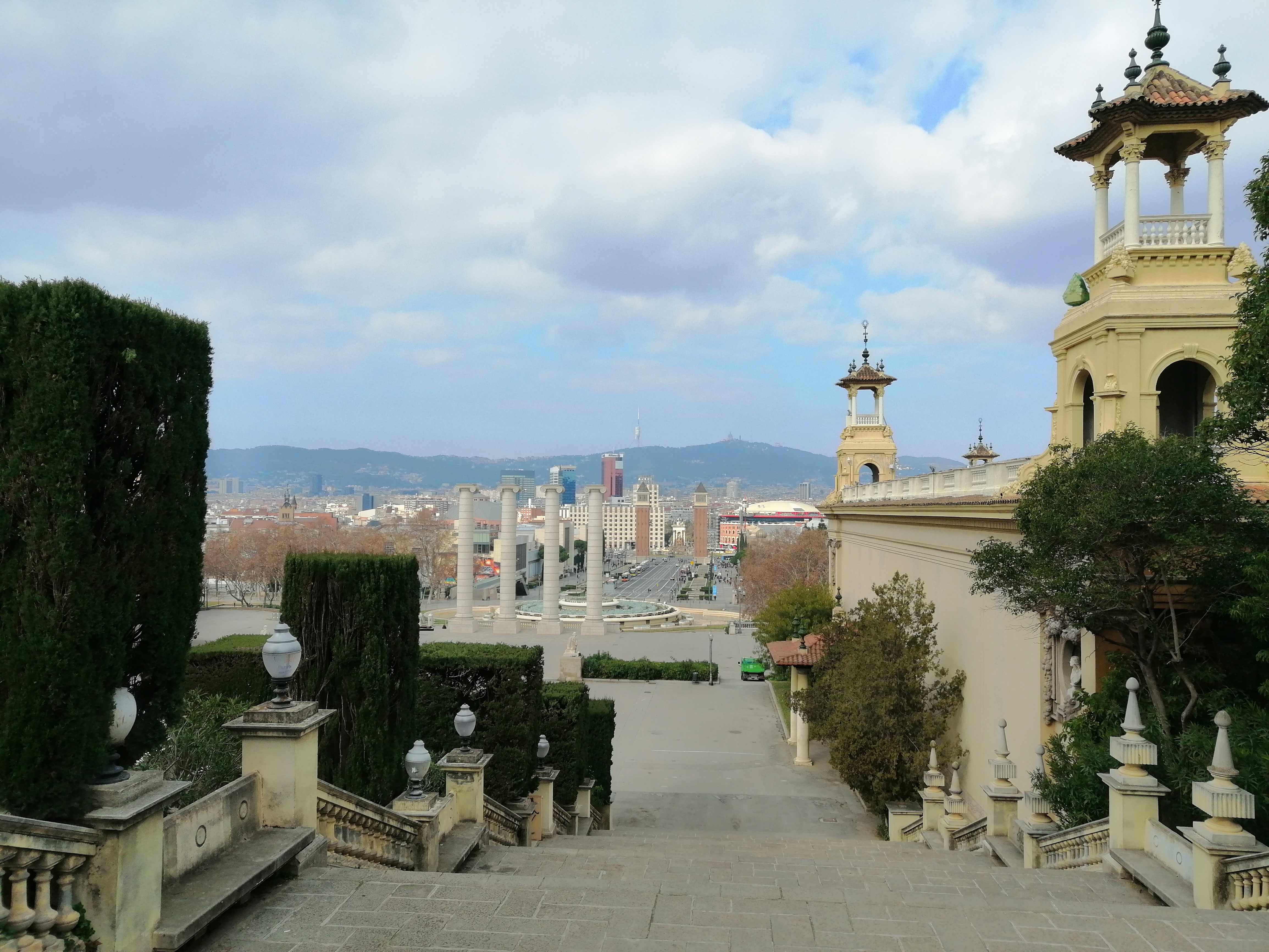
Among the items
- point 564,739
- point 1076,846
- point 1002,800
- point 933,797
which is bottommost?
point 933,797

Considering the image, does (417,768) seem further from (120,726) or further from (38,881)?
(38,881)

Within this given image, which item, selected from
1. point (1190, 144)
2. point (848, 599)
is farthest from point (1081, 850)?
point (848, 599)

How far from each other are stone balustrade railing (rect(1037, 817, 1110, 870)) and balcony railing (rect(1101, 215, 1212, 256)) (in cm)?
933

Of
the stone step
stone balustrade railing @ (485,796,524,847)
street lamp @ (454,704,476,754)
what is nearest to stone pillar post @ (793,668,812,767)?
stone balustrade railing @ (485,796,524,847)

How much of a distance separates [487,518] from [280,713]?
157699 millimetres

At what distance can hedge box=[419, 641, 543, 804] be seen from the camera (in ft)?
47.9

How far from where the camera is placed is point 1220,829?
6.71 m

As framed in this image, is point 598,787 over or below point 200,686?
below

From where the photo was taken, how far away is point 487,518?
161875 mm

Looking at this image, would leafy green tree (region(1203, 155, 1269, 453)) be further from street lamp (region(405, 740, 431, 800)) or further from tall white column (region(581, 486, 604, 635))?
tall white column (region(581, 486, 604, 635))

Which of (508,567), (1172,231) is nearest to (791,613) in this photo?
(1172,231)

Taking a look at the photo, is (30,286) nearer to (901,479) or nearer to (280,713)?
(280,713)

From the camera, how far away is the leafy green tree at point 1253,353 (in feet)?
26.3

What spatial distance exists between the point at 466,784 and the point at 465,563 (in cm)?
4902
